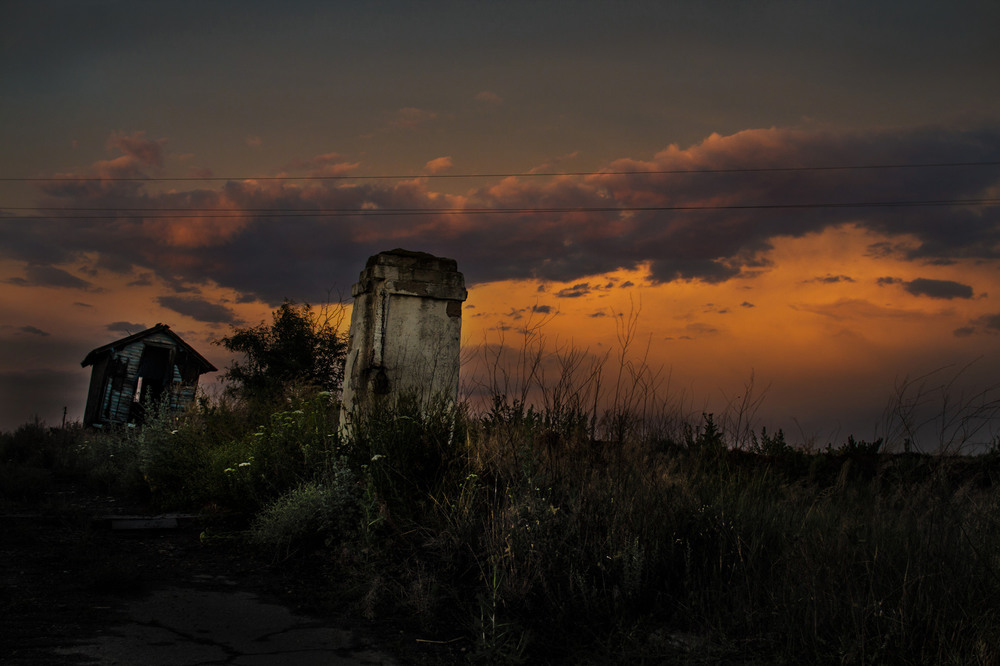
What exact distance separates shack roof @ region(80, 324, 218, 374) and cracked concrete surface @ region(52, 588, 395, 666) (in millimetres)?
16577

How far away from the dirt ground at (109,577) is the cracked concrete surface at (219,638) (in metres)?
0.12

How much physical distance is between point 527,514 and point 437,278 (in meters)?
4.02

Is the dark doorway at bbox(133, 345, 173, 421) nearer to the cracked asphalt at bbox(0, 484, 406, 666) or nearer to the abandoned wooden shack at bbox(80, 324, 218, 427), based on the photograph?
the abandoned wooden shack at bbox(80, 324, 218, 427)

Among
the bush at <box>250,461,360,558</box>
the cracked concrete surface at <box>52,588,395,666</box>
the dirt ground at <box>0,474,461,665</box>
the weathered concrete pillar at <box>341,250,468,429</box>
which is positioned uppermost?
the weathered concrete pillar at <box>341,250,468,429</box>

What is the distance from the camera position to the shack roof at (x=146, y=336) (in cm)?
1995

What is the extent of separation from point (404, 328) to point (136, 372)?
50.1 feet

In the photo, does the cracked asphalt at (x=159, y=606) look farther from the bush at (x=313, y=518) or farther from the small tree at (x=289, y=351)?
the small tree at (x=289, y=351)

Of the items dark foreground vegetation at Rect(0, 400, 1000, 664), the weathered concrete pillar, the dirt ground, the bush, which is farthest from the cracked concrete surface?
the weathered concrete pillar

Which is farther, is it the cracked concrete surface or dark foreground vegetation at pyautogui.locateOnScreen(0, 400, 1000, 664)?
the cracked concrete surface

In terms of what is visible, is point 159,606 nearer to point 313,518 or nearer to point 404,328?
point 313,518

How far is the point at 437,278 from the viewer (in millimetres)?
8461

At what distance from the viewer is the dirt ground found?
4496mm

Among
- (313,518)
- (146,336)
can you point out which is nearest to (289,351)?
(146,336)

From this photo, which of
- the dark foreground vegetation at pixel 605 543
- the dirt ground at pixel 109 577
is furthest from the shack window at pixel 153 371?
the dark foreground vegetation at pixel 605 543
